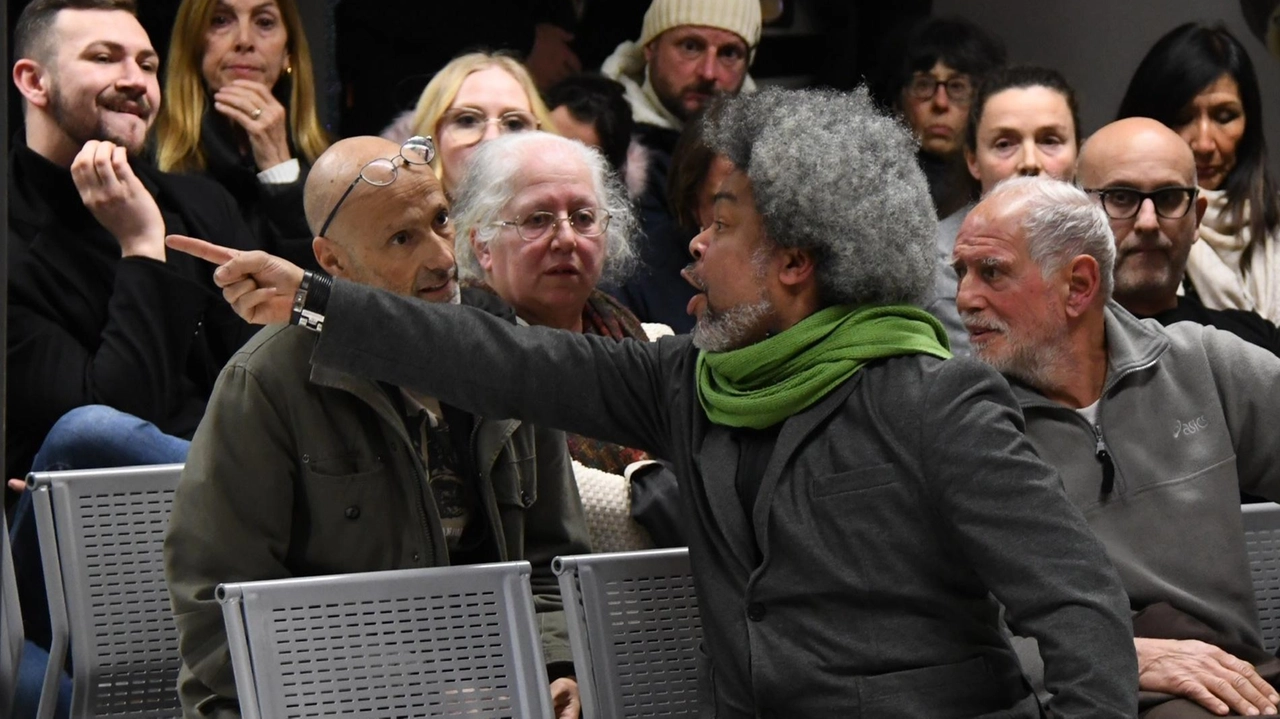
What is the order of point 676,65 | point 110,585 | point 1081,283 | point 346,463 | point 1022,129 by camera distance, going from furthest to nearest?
1. point 676,65
2. point 1022,129
3. point 1081,283
4. point 110,585
5. point 346,463

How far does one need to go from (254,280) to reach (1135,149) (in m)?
2.22

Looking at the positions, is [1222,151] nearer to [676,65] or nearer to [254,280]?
[676,65]

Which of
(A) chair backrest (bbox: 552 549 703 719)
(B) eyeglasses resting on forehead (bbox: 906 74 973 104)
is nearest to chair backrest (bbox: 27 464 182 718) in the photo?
(A) chair backrest (bbox: 552 549 703 719)

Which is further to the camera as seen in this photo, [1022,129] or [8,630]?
[1022,129]

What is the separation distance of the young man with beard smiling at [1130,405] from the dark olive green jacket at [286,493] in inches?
36.0

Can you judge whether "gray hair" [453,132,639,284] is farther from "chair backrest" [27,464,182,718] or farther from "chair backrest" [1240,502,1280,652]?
"chair backrest" [1240,502,1280,652]

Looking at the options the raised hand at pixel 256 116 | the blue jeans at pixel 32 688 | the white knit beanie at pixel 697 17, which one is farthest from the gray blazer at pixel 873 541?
the white knit beanie at pixel 697 17

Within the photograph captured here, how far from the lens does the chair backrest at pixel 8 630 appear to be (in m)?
2.77

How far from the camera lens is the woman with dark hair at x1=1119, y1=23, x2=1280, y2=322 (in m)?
4.29

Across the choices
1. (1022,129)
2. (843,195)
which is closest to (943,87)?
(1022,129)

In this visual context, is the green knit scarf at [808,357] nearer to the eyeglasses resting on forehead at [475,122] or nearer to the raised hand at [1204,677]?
the raised hand at [1204,677]

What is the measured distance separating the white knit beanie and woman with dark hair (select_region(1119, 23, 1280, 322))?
3.65 feet

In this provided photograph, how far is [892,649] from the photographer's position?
6.95ft

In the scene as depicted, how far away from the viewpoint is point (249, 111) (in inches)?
150
